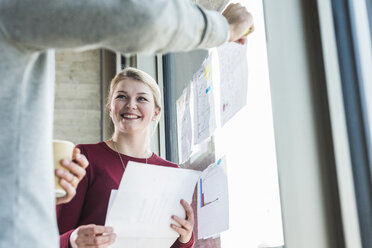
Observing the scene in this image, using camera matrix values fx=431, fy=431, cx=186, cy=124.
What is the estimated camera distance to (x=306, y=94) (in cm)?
100

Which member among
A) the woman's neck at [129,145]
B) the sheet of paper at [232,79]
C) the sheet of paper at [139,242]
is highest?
the sheet of paper at [232,79]

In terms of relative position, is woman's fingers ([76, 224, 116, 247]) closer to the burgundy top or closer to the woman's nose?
the burgundy top

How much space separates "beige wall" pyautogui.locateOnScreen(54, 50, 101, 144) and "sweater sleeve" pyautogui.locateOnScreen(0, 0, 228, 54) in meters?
3.31

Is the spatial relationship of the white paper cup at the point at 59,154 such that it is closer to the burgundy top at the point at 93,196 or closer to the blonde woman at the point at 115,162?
the blonde woman at the point at 115,162

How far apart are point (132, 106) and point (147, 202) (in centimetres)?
60

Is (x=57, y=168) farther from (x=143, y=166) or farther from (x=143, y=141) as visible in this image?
(x=143, y=141)

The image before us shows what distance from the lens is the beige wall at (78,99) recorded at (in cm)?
388

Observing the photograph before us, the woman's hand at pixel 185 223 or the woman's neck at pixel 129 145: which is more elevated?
the woman's neck at pixel 129 145

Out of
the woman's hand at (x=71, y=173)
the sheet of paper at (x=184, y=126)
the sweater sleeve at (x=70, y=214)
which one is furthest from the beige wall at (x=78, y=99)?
the woman's hand at (x=71, y=173)

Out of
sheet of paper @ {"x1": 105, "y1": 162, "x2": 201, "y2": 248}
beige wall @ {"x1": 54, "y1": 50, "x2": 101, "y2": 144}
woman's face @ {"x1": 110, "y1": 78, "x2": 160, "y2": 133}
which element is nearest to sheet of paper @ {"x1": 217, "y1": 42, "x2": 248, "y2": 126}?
sheet of paper @ {"x1": 105, "y1": 162, "x2": 201, "y2": 248}

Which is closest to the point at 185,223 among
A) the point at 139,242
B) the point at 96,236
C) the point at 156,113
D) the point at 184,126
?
the point at 139,242

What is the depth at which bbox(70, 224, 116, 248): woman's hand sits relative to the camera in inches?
48.4

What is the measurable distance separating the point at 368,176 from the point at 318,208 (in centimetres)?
13

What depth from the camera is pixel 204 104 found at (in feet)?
5.79
